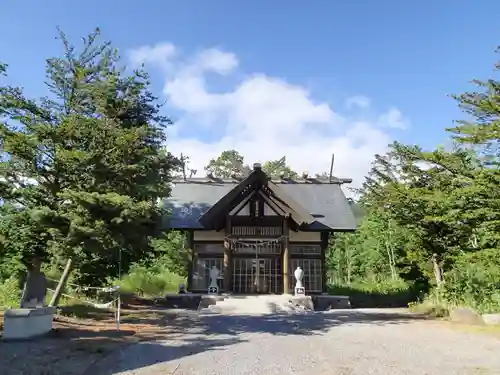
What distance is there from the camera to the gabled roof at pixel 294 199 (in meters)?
23.0

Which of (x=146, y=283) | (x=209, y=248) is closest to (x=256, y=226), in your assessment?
(x=209, y=248)

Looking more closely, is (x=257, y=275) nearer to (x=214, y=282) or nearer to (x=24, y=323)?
(x=214, y=282)

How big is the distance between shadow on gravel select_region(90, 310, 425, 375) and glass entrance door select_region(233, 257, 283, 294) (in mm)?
6630

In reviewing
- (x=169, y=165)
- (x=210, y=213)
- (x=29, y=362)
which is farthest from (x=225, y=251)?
(x=29, y=362)

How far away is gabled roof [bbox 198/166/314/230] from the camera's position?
2127 cm

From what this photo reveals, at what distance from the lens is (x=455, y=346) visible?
9.19 metres

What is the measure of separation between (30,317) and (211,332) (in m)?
4.56

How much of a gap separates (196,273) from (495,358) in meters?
17.1

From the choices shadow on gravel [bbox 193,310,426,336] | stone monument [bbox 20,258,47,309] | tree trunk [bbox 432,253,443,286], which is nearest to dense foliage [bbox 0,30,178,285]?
stone monument [bbox 20,258,47,309]

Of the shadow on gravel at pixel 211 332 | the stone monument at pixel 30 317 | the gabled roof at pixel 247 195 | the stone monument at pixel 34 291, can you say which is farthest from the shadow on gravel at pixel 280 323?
the gabled roof at pixel 247 195

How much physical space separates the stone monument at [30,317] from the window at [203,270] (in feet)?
41.3

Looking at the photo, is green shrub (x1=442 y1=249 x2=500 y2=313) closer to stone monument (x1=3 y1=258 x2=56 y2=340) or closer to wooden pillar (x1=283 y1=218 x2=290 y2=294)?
wooden pillar (x1=283 y1=218 x2=290 y2=294)

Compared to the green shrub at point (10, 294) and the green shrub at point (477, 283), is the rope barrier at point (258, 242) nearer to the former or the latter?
the green shrub at point (477, 283)

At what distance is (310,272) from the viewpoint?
2303cm
